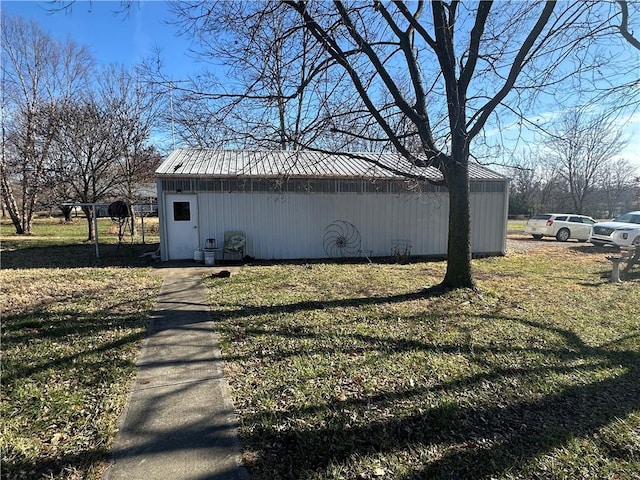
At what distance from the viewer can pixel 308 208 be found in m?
11.7

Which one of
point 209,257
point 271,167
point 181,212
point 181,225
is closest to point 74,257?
point 181,225

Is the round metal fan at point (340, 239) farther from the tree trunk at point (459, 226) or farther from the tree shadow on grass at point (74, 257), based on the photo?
the tree shadow on grass at point (74, 257)

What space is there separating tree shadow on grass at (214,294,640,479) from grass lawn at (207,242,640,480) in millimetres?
11

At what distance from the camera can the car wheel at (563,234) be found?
18.2m

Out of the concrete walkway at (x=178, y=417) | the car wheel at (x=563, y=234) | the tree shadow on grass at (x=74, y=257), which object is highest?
the car wheel at (x=563, y=234)

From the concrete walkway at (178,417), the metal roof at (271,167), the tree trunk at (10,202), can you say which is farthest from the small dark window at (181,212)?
the tree trunk at (10,202)

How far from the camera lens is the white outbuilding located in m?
10.8

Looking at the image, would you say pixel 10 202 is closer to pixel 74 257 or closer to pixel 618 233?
pixel 74 257

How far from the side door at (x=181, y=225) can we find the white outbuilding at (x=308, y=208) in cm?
3

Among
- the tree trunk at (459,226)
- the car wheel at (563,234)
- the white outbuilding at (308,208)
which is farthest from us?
the car wheel at (563,234)

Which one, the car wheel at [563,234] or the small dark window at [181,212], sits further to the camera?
the car wheel at [563,234]

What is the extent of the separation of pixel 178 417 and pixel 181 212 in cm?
882

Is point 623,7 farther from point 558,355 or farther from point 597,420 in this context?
point 597,420

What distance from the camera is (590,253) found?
13742 mm
